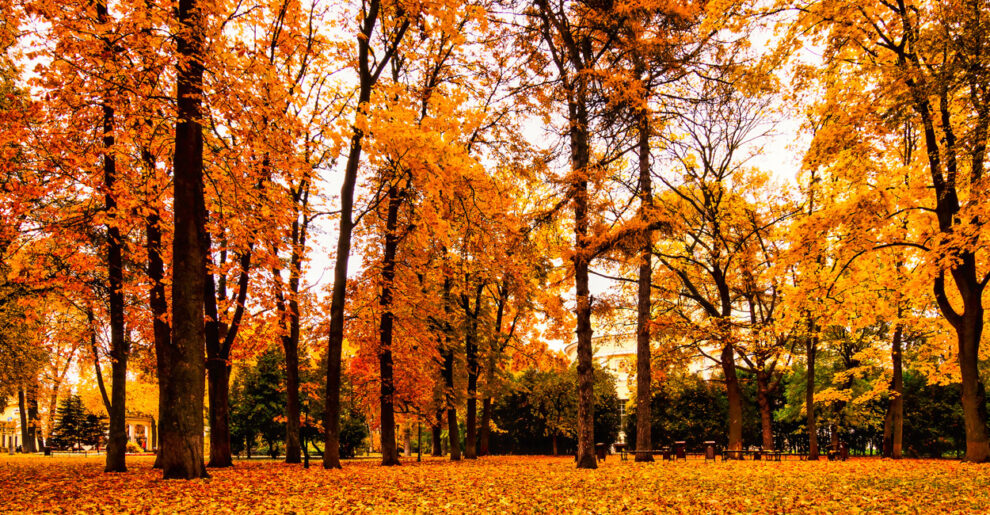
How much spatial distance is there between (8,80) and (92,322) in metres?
6.72

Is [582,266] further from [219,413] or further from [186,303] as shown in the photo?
[219,413]

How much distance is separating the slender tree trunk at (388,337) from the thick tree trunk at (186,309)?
7.48 meters

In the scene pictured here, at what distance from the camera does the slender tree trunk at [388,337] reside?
56.0 feet

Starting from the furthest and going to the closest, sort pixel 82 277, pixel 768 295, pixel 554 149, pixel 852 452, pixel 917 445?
pixel 852 452, pixel 917 445, pixel 768 295, pixel 554 149, pixel 82 277

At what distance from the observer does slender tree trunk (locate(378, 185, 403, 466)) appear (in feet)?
56.0

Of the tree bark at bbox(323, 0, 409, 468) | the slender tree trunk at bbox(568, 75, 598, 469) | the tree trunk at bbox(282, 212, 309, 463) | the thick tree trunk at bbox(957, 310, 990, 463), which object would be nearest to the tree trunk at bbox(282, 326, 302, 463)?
the tree trunk at bbox(282, 212, 309, 463)

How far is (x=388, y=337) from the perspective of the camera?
57.0 ft

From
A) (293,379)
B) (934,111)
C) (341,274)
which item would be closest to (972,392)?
(934,111)

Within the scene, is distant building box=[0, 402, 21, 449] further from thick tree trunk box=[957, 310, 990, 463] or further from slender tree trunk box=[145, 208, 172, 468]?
thick tree trunk box=[957, 310, 990, 463]

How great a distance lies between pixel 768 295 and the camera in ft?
74.3

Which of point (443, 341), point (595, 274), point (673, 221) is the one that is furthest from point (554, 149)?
point (443, 341)

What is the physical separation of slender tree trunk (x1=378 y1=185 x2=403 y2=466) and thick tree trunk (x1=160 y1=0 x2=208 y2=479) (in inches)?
294

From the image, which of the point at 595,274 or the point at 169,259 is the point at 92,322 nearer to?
the point at 169,259

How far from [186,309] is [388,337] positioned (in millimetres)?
8562
